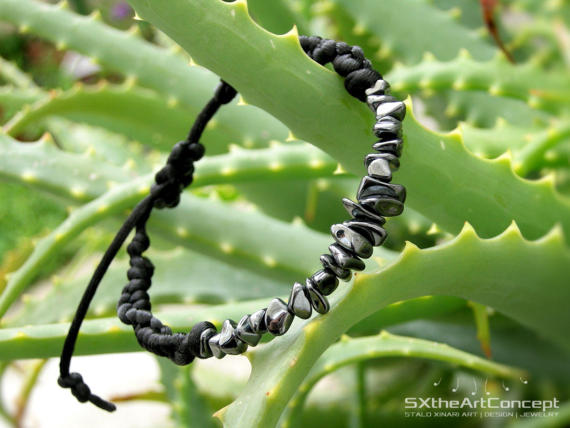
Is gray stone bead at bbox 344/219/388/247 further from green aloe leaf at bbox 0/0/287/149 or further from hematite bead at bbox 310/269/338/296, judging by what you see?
green aloe leaf at bbox 0/0/287/149

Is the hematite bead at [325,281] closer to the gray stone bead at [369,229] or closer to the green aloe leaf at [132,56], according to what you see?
the gray stone bead at [369,229]

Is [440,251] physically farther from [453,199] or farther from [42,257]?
[42,257]

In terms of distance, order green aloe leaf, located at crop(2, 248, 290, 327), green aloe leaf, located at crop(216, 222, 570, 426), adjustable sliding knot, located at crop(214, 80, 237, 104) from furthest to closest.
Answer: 1. green aloe leaf, located at crop(2, 248, 290, 327)
2. adjustable sliding knot, located at crop(214, 80, 237, 104)
3. green aloe leaf, located at crop(216, 222, 570, 426)

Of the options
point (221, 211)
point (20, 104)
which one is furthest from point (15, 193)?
point (221, 211)

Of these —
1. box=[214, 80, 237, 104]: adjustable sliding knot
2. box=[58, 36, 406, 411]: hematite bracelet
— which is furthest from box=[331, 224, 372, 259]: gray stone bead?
box=[214, 80, 237, 104]: adjustable sliding knot

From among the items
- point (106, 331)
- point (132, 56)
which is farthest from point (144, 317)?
point (132, 56)

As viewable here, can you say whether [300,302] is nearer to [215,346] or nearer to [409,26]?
[215,346]

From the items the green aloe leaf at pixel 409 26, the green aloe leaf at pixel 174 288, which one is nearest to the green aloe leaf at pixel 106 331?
Answer: the green aloe leaf at pixel 174 288
